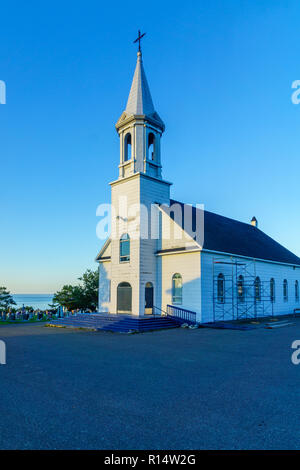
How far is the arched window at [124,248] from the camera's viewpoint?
76.9ft

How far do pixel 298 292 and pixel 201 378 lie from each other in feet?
93.3

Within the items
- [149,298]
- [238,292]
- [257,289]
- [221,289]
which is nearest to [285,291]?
[257,289]

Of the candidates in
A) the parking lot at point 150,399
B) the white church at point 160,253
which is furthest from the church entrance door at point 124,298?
the parking lot at point 150,399

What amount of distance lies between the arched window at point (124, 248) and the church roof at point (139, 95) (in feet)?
31.2

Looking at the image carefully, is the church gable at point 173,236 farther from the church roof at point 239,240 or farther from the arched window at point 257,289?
the arched window at point 257,289

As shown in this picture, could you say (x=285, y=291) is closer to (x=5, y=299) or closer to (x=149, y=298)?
(x=149, y=298)

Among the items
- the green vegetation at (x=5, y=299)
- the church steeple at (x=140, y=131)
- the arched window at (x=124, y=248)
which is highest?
the church steeple at (x=140, y=131)

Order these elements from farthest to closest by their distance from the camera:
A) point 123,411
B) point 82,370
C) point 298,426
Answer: point 82,370
point 123,411
point 298,426

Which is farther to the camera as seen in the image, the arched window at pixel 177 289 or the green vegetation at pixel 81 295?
the green vegetation at pixel 81 295

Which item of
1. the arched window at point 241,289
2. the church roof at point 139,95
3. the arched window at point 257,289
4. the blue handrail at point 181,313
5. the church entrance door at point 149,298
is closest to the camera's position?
the blue handrail at point 181,313

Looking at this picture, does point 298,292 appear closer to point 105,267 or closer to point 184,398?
point 105,267

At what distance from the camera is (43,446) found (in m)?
4.39

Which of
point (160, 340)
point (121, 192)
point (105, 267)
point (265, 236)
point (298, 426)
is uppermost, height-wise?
point (121, 192)
